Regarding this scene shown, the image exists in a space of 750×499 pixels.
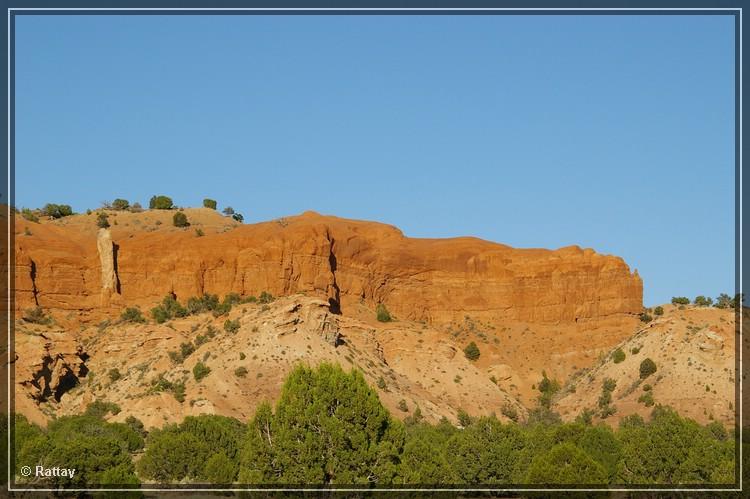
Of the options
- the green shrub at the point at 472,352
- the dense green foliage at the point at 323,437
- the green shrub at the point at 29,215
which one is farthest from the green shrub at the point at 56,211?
the dense green foliage at the point at 323,437

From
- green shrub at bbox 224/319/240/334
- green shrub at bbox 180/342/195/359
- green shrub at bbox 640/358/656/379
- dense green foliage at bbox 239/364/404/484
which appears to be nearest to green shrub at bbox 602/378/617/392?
green shrub at bbox 640/358/656/379

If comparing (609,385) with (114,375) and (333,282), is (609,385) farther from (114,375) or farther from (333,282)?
(114,375)

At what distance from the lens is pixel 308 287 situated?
14738 cm

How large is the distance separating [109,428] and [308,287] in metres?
40.4

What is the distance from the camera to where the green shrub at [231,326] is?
137m

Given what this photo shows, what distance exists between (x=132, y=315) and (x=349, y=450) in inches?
3087

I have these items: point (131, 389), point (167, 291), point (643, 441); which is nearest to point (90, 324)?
point (167, 291)

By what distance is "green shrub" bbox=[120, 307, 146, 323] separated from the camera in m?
145

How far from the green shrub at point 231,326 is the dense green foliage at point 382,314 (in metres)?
19.7

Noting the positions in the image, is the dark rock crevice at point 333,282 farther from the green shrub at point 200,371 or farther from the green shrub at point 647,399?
the green shrub at point 647,399

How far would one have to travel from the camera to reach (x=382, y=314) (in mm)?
154250

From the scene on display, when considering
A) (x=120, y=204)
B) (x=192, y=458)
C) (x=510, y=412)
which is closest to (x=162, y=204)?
(x=120, y=204)

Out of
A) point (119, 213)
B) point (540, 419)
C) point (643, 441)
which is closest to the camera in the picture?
point (643, 441)

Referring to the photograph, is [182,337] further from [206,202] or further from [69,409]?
[206,202]
